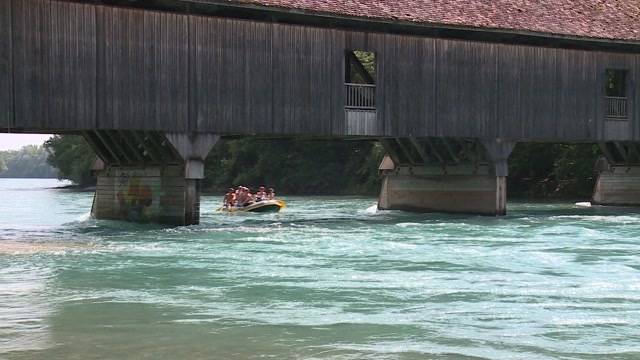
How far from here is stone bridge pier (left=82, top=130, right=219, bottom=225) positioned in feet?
75.2

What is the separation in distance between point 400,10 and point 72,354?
1851 cm

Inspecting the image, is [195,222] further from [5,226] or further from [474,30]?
[474,30]

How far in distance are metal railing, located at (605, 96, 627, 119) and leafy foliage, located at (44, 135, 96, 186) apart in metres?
52.8

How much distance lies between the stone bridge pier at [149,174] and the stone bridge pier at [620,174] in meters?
16.2

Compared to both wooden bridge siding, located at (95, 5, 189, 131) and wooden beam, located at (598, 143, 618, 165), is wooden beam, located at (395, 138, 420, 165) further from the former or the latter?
wooden bridge siding, located at (95, 5, 189, 131)

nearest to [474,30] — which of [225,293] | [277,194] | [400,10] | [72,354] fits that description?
[400,10]

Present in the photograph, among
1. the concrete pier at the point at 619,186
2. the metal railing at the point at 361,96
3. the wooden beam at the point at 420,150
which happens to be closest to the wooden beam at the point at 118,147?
the metal railing at the point at 361,96

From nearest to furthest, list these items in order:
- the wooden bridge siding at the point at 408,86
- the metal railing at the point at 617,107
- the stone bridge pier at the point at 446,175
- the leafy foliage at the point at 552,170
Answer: the wooden bridge siding at the point at 408,86 < the stone bridge pier at the point at 446,175 < the metal railing at the point at 617,107 < the leafy foliage at the point at 552,170

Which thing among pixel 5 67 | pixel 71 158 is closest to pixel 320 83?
pixel 5 67

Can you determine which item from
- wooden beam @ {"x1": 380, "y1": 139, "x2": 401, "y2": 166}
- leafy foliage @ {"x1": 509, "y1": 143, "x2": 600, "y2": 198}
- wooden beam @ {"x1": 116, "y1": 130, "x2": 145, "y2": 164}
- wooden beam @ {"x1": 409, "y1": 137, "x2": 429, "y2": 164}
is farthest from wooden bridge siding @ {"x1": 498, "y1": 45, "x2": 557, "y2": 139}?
leafy foliage @ {"x1": 509, "y1": 143, "x2": 600, "y2": 198}

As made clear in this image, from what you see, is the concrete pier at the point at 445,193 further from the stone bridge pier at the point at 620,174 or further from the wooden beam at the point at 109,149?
the wooden beam at the point at 109,149

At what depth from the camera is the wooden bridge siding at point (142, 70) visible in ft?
71.6

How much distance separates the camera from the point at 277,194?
205 feet

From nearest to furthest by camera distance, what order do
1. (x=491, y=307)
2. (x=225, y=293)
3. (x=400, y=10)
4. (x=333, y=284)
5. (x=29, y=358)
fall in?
1. (x=29, y=358)
2. (x=491, y=307)
3. (x=225, y=293)
4. (x=333, y=284)
5. (x=400, y=10)
